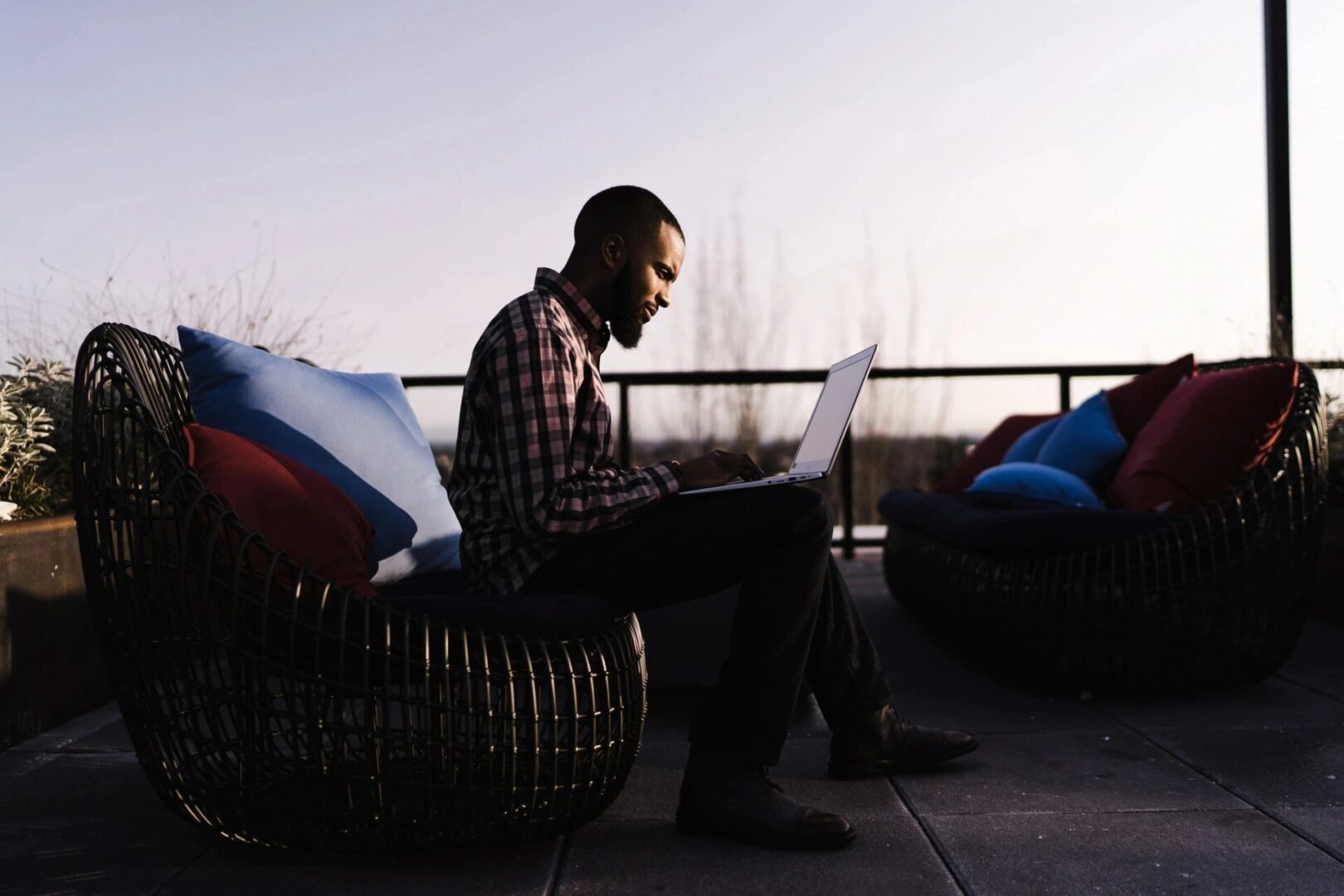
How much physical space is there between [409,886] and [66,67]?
4305 mm

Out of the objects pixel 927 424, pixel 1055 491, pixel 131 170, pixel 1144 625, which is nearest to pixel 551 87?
pixel 131 170

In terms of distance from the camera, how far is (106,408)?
5.20 ft

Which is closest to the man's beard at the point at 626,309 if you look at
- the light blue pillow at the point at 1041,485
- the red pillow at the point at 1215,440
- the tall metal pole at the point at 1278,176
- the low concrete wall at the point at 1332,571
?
the red pillow at the point at 1215,440

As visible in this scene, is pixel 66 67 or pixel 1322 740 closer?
pixel 1322 740

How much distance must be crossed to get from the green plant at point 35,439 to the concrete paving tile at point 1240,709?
2615 millimetres

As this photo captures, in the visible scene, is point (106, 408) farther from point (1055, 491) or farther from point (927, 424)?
point (927, 424)

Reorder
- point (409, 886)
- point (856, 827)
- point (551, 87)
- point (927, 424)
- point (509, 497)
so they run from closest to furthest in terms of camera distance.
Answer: point (409, 886), point (509, 497), point (856, 827), point (551, 87), point (927, 424)

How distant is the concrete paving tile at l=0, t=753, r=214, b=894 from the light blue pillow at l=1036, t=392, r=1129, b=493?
8.56ft

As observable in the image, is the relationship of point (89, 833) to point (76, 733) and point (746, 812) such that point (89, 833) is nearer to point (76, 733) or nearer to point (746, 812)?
point (76, 733)

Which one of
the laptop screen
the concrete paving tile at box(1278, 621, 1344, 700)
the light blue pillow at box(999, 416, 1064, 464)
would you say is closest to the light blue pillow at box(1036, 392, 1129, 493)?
the light blue pillow at box(999, 416, 1064, 464)

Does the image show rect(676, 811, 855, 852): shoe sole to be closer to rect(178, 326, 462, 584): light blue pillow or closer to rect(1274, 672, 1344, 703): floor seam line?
rect(178, 326, 462, 584): light blue pillow

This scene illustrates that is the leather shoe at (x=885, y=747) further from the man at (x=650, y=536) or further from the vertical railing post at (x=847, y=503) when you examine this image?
the vertical railing post at (x=847, y=503)

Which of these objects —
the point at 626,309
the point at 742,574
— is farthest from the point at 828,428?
the point at 626,309

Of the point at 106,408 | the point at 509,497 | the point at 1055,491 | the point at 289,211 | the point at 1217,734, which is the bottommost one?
the point at 1217,734
